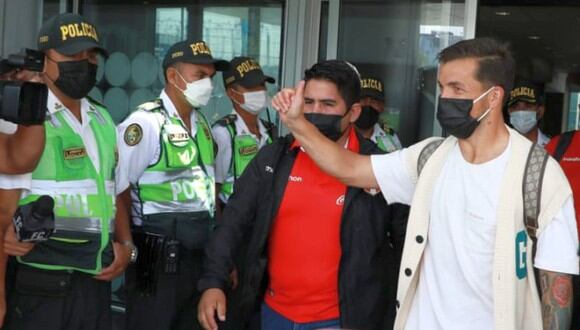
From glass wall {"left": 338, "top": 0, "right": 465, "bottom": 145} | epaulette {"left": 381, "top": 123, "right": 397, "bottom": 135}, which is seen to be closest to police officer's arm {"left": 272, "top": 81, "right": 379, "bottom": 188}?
epaulette {"left": 381, "top": 123, "right": 397, "bottom": 135}

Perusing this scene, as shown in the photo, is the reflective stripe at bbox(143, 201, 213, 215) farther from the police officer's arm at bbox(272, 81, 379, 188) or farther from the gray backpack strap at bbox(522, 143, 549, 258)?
the gray backpack strap at bbox(522, 143, 549, 258)

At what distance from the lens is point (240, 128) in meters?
4.78

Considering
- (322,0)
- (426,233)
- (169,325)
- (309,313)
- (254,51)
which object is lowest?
(169,325)

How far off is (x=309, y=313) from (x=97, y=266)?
88cm

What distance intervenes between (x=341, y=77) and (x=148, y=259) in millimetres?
1272

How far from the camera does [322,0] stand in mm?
6441

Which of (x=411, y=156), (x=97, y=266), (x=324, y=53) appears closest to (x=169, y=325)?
(x=97, y=266)

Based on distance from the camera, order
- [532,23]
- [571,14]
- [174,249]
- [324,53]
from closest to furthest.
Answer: [174,249] → [324,53] → [571,14] → [532,23]

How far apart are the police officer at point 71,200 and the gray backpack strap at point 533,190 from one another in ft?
5.49

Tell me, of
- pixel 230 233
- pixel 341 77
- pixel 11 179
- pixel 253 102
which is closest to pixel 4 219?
pixel 11 179

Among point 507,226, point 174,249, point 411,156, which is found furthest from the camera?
point 174,249

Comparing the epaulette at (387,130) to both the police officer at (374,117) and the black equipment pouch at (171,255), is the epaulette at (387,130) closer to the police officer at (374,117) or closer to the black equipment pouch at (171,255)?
the police officer at (374,117)

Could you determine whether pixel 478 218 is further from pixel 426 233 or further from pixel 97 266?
pixel 97 266

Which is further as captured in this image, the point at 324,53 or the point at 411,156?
the point at 324,53
